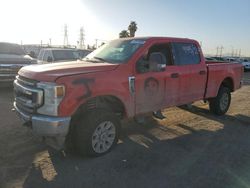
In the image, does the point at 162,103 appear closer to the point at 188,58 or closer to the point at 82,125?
the point at 188,58

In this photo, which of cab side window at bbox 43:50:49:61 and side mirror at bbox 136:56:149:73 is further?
cab side window at bbox 43:50:49:61

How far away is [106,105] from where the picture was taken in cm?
555

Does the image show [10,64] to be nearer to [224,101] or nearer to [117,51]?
[117,51]

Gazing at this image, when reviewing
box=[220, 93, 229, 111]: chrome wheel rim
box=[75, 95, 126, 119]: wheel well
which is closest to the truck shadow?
box=[75, 95, 126, 119]: wheel well

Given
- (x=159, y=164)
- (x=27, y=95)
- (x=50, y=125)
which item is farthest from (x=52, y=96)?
(x=159, y=164)

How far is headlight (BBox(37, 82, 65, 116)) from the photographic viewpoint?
4.56m

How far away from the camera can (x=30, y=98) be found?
4887 mm

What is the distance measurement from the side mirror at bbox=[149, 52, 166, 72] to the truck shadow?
142cm

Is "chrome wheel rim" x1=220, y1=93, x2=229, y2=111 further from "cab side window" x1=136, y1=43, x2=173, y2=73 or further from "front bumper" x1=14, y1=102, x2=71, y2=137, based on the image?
"front bumper" x1=14, y1=102, x2=71, y2=137

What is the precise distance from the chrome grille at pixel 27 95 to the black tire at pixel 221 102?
5.23m

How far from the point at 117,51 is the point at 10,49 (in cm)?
716

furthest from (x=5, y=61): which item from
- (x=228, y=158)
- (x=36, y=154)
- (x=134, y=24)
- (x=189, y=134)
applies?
(x=134, y=24)

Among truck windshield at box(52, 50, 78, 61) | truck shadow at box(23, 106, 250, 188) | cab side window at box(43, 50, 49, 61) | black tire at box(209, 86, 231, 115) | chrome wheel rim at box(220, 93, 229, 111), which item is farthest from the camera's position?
cab side window at box(43, 50, 49, 61)

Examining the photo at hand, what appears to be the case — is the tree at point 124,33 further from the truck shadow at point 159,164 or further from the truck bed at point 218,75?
the truck shadow at point 159,164
